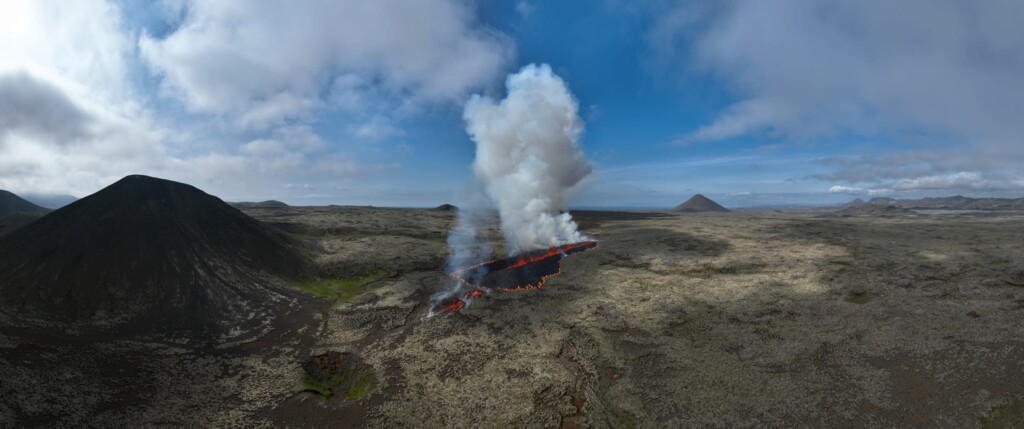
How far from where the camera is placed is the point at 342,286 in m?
56.0

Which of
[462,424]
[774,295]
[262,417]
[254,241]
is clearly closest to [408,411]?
[462,424]

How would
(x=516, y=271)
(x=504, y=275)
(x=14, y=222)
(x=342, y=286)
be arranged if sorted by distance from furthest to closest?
(x=14, y=222), (x=516, y=271), (x=504, y=275), (x=342, y=286)

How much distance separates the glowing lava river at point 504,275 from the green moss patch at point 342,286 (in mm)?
12238

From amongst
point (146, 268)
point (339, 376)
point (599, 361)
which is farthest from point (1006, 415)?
point (146, 268)

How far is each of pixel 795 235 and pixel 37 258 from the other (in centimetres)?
12601

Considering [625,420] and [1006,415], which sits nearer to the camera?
[1006,415]

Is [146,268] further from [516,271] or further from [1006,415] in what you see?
[1006,415]

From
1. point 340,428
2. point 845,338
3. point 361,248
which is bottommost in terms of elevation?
point 340,428

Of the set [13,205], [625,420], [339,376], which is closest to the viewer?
Answer: [625,420]

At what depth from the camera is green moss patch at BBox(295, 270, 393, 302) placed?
170 ft

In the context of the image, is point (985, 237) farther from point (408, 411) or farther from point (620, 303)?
point (408, 411)

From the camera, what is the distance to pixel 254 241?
198ft

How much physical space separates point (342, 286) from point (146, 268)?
2113cm

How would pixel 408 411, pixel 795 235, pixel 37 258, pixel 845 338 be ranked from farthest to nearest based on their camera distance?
pixel 795 235, pixel 37 258, pixel 845 338, pixel 408 411
